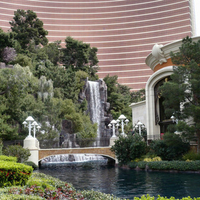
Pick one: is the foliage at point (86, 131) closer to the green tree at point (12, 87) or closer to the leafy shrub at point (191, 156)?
the green tree at point (12, 87)

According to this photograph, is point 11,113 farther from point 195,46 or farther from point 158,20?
point 158,20

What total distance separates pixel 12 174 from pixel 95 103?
133 feet

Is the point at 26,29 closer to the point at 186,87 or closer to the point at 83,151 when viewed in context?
the point at 83,151

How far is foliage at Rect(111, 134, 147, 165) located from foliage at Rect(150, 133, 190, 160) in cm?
96

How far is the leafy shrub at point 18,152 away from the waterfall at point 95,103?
2388 centimetres

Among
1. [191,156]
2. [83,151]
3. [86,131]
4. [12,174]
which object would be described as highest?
[86,131]

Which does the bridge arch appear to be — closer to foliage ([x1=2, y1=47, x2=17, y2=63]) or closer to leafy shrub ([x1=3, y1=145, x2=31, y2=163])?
leafy shrub ([x1=3, y1=145, x2=31, y2=163])

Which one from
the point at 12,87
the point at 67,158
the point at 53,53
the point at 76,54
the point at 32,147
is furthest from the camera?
the point at 76,54

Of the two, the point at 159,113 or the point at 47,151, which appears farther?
the point at 159,113

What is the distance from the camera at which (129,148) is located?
23047 mm

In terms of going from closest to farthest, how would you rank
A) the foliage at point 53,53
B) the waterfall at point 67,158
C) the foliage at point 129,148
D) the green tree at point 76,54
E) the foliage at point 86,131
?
1. the foliage at point 129,148
2. the waterfall at point 67,158
3. the foliage at point 86,131
4. the foliage at point 53,53
5. the green tree at point 76,54

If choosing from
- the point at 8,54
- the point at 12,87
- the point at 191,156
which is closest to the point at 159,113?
the point at 191,156

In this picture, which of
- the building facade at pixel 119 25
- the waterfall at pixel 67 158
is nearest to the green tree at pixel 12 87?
the waterfall at pixel 67 158

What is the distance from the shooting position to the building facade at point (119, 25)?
7481 centimetres
